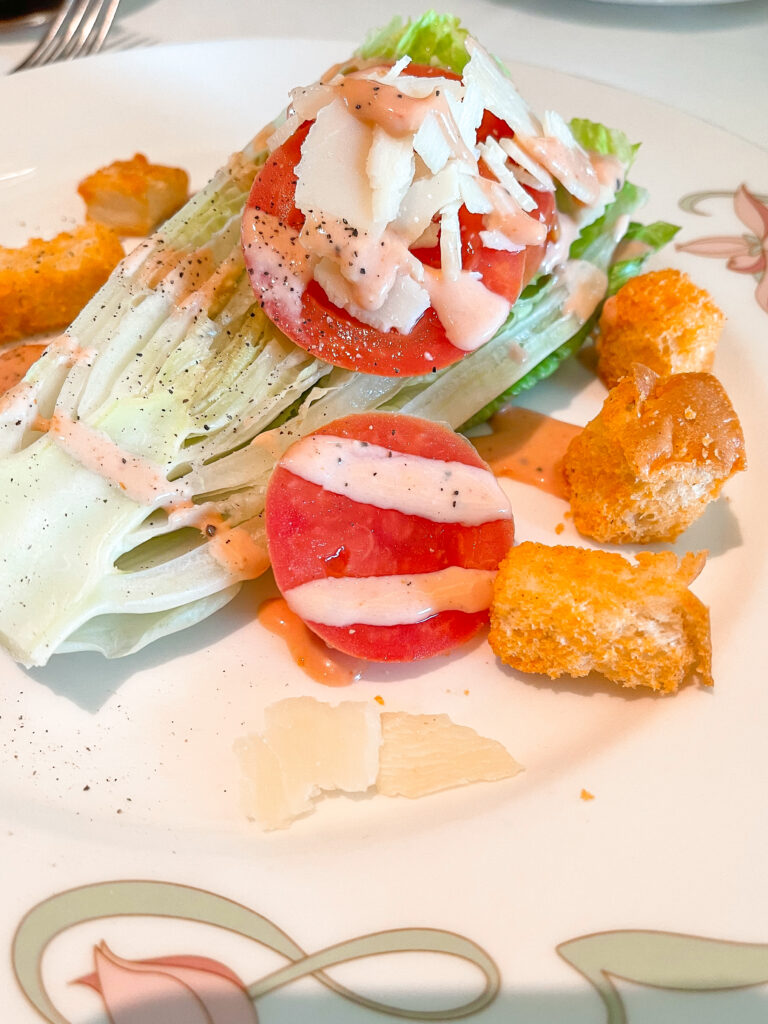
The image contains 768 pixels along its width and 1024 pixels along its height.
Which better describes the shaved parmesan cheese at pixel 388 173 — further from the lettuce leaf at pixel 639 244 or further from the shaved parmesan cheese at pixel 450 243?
the lettuce leaf at pixel 639 244

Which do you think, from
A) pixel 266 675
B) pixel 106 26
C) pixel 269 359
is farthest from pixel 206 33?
pixel 266 675

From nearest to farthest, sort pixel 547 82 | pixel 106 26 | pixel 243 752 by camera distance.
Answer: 1. pixel 243 752
2. pixel 547 82
3. pixel 106 26

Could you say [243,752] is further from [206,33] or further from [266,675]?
[206,33]

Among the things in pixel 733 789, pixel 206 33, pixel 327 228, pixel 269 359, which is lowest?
pixel 733 789

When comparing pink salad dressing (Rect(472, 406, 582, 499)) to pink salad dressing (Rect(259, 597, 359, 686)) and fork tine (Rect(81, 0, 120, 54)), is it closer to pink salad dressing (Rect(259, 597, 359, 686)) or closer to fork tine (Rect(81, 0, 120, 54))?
pink salad dressing (Rect(259, 597, 359, 686))

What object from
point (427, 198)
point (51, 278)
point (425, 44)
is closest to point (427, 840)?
point (427, 198)

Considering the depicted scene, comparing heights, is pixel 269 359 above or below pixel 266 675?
above

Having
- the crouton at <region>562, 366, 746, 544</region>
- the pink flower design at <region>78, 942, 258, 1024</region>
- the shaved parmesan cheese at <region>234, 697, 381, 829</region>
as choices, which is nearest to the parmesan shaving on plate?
the shaved parmesan cheese at <region>234, 697, 381, 829</region>
